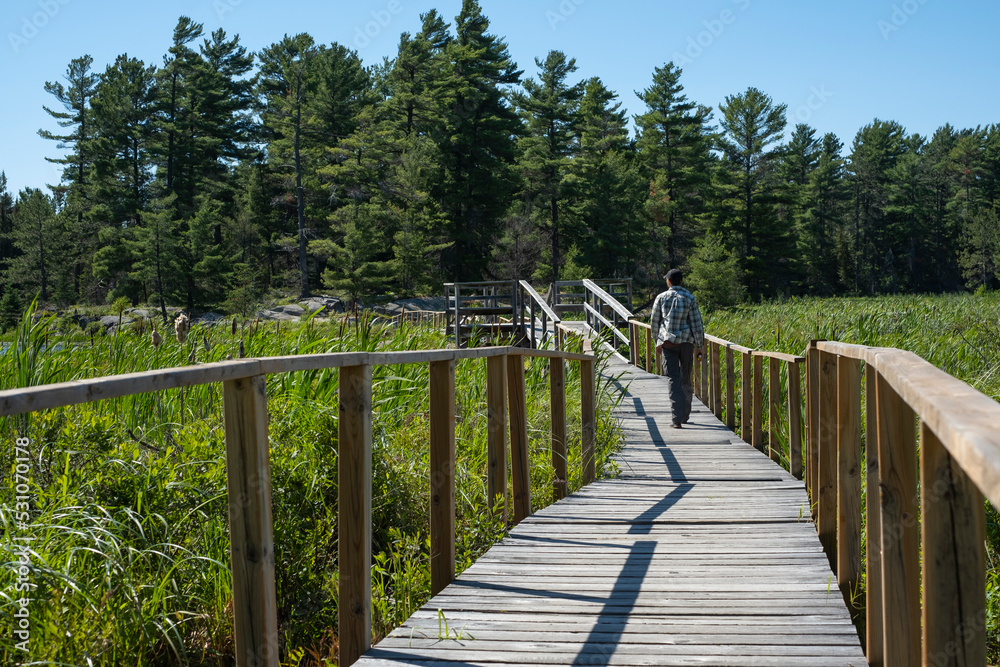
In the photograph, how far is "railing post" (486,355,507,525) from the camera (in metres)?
4.15

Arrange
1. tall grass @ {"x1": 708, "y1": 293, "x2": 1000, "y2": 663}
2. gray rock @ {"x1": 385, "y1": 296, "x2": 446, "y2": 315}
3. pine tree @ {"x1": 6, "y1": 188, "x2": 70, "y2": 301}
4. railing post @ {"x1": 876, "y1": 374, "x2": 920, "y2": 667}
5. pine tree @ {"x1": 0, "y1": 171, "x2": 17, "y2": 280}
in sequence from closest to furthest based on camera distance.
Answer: railing post @ {"x1": 876, "y1": 374, "x2": 920, "y2": 667}, tall grass @ {"x1": 708, "y1": 293, "x2": 1000, "y2": 663}, gray rock @ {"x1": 385, "y1": 296, "x2": 446, "y2": 315}, pine tree @ {"x1": 6, "y1": 188, "x2": 70, "y2": 301}, pine tree @ {"x1": 0, "y1": 171, "x2": 17, "y2": 280}

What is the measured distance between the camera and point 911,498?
6.36 feet

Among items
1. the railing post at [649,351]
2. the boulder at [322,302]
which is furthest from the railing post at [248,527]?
the boulder at [322,302]

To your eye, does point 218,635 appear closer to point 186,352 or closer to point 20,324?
point 20,324

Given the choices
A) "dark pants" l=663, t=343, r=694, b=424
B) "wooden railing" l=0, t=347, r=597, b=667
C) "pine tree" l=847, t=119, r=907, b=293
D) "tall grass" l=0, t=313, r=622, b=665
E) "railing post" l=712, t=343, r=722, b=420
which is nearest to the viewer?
"wooden railing" l=0, t=347, r=597, b=667

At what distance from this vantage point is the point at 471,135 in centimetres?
4000

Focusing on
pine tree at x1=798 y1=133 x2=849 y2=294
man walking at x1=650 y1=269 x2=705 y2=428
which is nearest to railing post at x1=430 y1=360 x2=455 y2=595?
man walking at x1=650 y1=269 x2=705 y2=428

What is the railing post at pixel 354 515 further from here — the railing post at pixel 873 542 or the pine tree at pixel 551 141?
the pine tree at pixel 551 141

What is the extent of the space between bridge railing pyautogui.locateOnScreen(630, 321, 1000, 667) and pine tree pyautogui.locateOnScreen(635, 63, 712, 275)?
43.6m

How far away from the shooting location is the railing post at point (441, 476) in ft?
10.8

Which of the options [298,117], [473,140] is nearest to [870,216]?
[473,140]

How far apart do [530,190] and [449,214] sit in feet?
19.1

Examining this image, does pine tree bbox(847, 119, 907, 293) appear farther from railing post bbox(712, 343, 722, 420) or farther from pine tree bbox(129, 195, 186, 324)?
railing post bbox(712, 343, 722, 420)

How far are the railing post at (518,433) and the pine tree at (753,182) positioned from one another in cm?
4642
